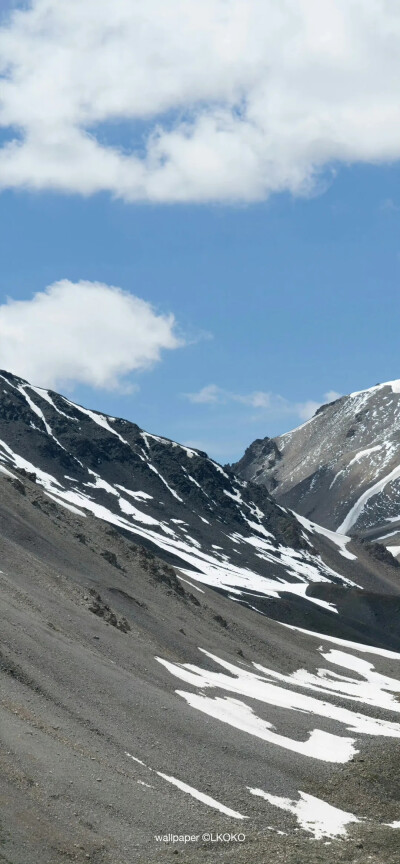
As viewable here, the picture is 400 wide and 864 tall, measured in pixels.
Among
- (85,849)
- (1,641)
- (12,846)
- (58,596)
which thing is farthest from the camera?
(58,596)

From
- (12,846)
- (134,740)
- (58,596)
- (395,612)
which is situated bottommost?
(12,846)

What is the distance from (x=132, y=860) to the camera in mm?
A: 38625

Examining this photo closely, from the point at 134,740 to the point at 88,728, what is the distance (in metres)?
3.00

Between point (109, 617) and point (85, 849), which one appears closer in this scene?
point (85, 849)

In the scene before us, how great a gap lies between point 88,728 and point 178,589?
79523 millimetres

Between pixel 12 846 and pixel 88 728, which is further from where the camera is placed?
pixel 88 728

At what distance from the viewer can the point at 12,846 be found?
3566 centimetres

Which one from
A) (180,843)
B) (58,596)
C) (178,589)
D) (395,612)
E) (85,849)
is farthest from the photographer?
(395,612)

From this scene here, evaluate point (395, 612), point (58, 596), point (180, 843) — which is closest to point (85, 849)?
point (180, 843)

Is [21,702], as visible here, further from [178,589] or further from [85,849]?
[178,589]

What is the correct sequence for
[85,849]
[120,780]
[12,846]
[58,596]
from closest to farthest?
[12,846] < [85,849] < [120,780] < [58,596]

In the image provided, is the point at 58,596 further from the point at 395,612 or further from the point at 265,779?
the point at 395,612

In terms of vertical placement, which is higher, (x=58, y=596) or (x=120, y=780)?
(x=58, y=596)

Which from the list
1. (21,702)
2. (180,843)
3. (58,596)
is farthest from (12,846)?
(58,596)
